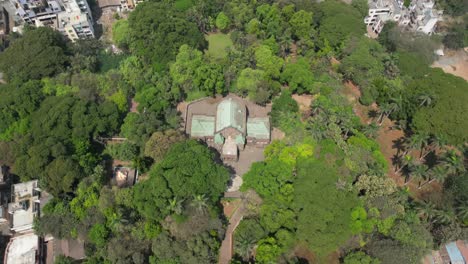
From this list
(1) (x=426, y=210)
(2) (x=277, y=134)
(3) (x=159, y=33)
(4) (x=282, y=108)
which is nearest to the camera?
(1) (x=426, y=210)

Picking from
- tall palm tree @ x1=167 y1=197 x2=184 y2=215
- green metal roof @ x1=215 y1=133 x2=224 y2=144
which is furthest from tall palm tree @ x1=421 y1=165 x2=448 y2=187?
tall palm tree @ x1=167 y1=197 x2=184 y2=215

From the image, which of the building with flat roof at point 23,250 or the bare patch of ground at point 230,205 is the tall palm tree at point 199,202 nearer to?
the bare patch of ground at point 230,205

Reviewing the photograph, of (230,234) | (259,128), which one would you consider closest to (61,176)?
(230,234)

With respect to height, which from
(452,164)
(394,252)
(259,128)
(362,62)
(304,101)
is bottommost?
(394,252)

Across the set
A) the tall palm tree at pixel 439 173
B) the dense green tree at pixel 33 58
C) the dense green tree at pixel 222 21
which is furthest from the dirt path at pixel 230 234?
the dense green tree at pixel 33 58

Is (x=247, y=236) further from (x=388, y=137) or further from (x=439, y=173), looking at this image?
(x=388, y=137)

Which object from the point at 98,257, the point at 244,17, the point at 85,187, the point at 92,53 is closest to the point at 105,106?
the point at 85,187

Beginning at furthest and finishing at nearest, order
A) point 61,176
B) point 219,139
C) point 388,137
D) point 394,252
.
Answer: point 388,137, point 219,139, point 61,176, point 394,252
